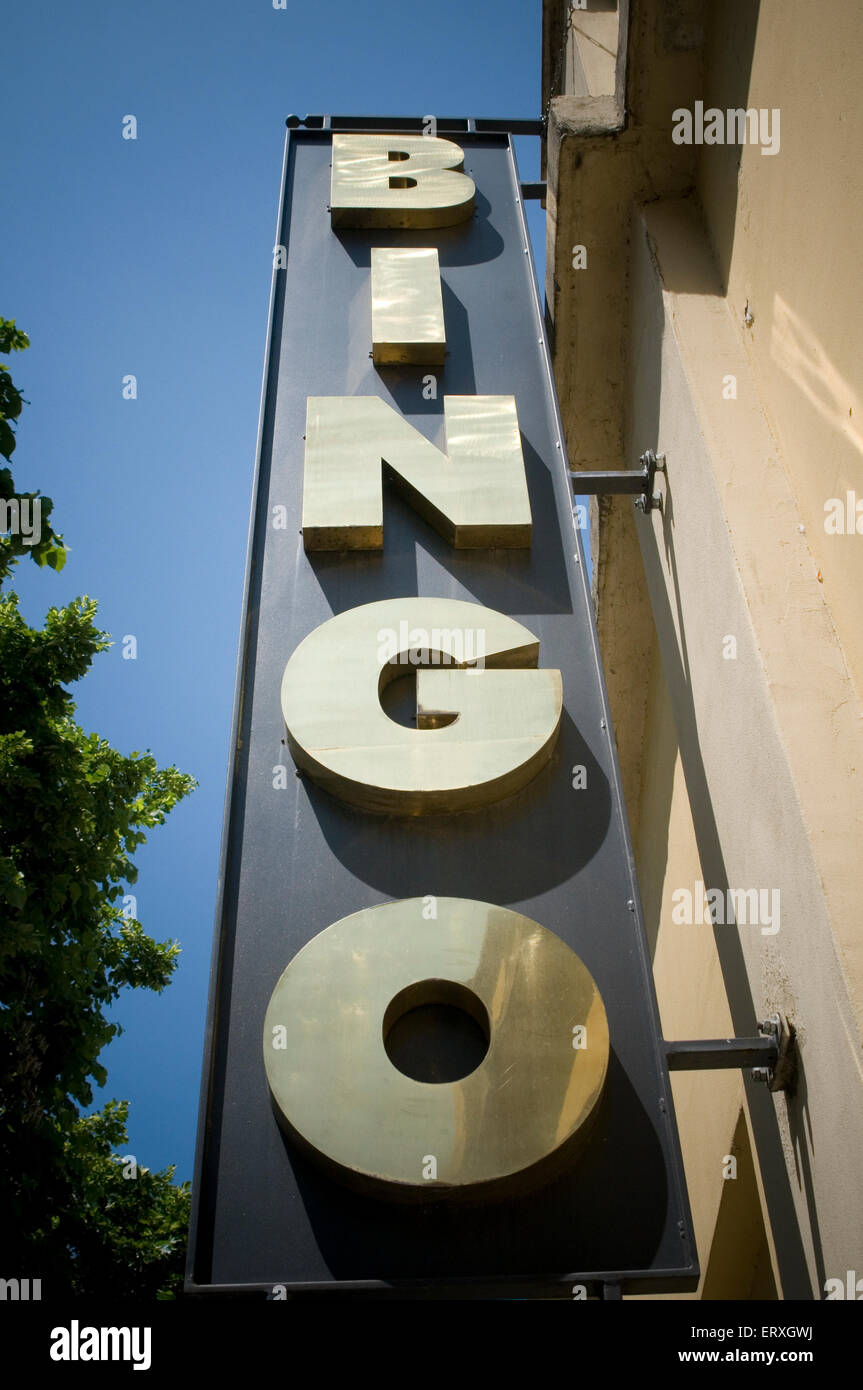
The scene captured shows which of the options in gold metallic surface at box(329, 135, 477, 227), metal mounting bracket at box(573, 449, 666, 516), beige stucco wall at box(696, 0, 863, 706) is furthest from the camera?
gold metallic surface at box(329, 135, 477, 227)

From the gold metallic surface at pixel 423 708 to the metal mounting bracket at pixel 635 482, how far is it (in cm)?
213

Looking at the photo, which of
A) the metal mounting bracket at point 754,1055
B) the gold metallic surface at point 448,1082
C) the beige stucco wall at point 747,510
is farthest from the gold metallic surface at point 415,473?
the metal mounting bracket at point 754,1055

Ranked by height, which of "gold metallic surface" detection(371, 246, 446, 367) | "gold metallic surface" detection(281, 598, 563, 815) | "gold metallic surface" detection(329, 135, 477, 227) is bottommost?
"gold metallic surface" detection(281, 598, 563, 815)

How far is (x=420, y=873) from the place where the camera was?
177 inches

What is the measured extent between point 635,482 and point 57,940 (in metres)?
4.65

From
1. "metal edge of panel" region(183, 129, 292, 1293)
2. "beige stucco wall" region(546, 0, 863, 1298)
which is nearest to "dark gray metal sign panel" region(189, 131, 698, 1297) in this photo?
"metal edge of panel" region(183, 129, 292, 1293)

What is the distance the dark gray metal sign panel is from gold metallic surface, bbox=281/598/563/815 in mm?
Result: 153

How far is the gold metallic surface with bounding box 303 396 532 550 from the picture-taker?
5.78 meters

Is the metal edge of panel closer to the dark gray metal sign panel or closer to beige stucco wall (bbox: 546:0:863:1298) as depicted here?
the dark gray metal sign panel

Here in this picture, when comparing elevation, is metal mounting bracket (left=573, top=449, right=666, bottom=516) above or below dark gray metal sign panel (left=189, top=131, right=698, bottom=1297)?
above

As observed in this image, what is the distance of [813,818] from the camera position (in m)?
4.24

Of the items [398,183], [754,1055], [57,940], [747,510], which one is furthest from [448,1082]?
[398,183]

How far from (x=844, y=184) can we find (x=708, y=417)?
1464 millimetres

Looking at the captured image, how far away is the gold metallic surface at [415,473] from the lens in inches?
227
